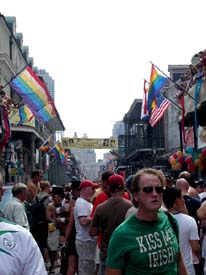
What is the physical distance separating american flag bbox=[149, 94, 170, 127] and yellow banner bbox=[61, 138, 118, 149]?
130ft

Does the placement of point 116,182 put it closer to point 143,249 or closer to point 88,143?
point 143,249

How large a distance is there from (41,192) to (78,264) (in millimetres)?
3612

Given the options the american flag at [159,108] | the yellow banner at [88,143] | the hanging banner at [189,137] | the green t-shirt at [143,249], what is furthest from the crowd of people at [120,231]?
the yellow banner at [88,143]

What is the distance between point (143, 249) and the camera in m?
3.83

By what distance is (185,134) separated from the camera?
20.4 m

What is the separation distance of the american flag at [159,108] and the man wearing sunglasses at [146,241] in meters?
18.8

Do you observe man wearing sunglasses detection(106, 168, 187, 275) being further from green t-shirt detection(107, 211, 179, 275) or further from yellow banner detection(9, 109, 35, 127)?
yellow banner detection(9, 109, 35, 127)

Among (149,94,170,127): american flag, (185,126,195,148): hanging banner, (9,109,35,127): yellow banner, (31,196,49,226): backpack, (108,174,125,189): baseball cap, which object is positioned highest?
(9,109,35,127): yellow banner

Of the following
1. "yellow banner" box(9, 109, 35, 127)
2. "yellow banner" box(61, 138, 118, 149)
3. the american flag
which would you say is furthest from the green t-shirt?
"yellow banner" box(61, 138, 118, 149)

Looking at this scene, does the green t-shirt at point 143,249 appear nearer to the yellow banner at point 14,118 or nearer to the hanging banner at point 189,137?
the hanging banner at point 189,137

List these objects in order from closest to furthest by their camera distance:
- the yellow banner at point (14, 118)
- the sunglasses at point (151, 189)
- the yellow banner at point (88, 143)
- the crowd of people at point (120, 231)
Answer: the crowd of people at point (120, 231), the sunglasses at point (151, 189), the yellow banner at point (14, 118), the yellow banner at point (88, 143)

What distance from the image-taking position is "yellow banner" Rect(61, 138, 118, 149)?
6381 cm

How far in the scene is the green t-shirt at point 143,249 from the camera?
12.5 ft

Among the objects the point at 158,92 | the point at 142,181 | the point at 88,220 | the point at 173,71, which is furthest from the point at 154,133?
the point at 142,181
